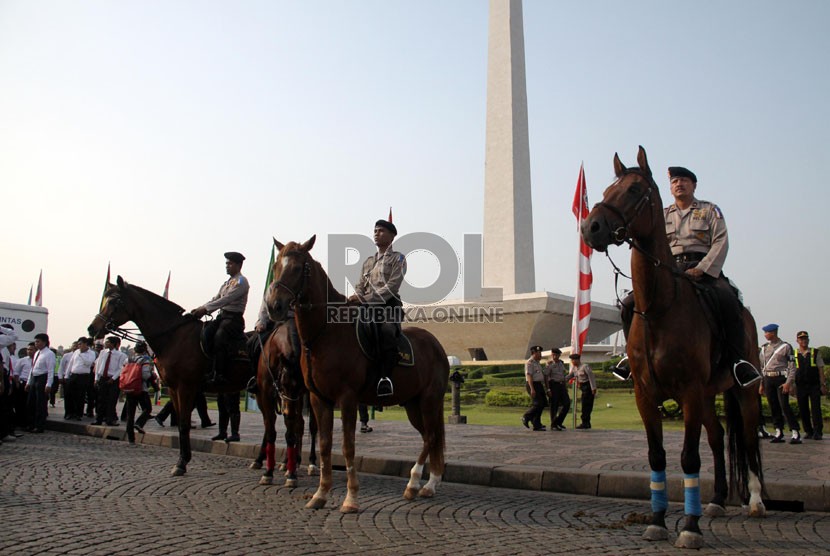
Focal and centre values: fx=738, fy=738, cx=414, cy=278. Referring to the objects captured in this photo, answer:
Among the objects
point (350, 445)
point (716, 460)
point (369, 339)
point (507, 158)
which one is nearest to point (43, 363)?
point (369, 339)

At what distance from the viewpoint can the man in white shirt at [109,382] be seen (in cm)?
1622

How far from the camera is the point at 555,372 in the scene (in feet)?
54.6

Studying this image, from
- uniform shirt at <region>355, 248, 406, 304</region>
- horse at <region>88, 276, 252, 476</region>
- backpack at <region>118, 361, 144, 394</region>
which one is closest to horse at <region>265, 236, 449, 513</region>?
uniform shirt at <region>355, 248, 406, 304</region>

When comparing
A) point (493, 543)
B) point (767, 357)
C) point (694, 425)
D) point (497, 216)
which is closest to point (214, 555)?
point (493, 543)

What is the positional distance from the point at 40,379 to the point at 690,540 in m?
14.5

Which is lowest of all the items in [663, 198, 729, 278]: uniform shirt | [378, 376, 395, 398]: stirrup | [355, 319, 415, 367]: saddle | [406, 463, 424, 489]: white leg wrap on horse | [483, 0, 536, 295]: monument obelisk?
[406, 463, 424, 489]: white leg wrap on horse

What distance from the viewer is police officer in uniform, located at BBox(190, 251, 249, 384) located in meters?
9.73

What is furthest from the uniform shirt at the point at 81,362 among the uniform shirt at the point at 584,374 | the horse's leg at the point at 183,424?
the uniform shirt at the point at 584,374

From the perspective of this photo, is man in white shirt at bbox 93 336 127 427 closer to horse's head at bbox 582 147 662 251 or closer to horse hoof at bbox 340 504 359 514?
horse hoof at bbox 340 504 359 514

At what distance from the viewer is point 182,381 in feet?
31.7

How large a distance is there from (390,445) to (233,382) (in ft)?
10.0

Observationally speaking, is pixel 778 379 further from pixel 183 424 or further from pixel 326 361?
pixel 183 424

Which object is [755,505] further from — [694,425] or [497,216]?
[497,216]

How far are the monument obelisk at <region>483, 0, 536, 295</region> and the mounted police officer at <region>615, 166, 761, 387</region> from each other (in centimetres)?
2943
